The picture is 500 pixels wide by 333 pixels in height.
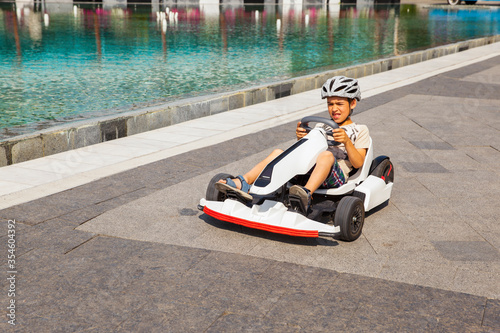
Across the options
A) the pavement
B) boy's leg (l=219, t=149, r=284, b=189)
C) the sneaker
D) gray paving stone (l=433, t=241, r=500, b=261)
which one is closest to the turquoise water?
the pavement

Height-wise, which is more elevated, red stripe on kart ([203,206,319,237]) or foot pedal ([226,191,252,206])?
foot pedal ([226,191,252,206])

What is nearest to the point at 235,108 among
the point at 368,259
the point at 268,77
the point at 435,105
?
the point at 435,105

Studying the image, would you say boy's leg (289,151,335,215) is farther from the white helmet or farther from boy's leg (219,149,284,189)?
the white helmet

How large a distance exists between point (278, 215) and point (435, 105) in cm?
668

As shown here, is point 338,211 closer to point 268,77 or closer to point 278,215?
point 278,215

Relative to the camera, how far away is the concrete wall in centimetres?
627

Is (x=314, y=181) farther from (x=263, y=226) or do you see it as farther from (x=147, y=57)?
(x=147, y=57)

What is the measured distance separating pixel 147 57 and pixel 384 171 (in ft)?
45.2

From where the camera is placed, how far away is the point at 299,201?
4246mm

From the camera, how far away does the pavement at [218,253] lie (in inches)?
127

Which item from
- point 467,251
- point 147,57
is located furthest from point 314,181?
point 147,57

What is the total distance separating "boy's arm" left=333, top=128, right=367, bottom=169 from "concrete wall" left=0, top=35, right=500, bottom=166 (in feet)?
11.6

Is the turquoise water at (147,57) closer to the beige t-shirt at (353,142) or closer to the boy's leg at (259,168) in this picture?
the boy's leg at (259,168)

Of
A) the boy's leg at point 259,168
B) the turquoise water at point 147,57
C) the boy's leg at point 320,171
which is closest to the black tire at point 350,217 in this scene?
the boy's leg at point 320,171
